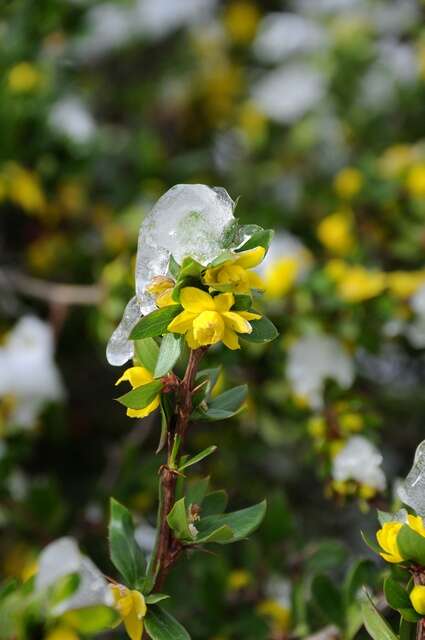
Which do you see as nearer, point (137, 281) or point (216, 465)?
point (137, 281)

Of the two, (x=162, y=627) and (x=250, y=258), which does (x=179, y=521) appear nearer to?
(x=162, y=627)

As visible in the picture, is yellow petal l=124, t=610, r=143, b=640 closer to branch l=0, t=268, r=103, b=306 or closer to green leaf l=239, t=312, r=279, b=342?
green leaf l=239, t=312, r=279, b=342

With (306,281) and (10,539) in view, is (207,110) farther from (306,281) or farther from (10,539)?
(10,539)

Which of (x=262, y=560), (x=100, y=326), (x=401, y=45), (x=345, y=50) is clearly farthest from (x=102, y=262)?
(x=401, y=45)

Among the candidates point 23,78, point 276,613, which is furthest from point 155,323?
point 23,78

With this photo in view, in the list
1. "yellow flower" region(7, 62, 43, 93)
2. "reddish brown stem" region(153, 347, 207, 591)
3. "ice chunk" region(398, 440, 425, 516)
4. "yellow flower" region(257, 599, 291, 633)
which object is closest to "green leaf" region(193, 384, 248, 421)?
"reddish brown stem" region(153, 347, 207, 591)
